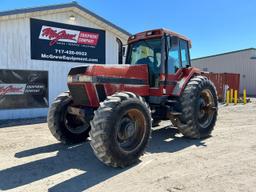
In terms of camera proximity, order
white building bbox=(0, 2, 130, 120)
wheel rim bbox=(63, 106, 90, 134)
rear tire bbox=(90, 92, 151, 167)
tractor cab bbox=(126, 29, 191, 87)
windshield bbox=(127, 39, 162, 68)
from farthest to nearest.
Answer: white building bbox=(0, 2, 130, 120) → windshield bbox=(127, 39, 162, 68) → tractor cab bbox=(126, 29, 191, 87) → wheel rim bbox=(63, 106, 90, 134) → rear tire bbox=(90, 92, 151, 167)

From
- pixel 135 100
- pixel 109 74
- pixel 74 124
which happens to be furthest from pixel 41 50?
pixel 135 100

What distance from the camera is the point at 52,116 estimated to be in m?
7.03

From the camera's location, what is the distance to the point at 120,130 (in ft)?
18.7

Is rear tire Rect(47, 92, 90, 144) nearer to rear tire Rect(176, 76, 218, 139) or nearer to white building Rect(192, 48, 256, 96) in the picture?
rear tire Rect(176, 76, 218, 139)

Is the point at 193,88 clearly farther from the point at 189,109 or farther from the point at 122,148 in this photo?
the point at 122,148

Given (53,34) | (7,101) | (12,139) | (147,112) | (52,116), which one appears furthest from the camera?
(53,34)

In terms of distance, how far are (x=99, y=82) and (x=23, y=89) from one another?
291 inches

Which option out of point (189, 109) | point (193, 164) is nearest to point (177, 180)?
point (193, 164)

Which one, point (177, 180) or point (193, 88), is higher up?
point (193, 88)

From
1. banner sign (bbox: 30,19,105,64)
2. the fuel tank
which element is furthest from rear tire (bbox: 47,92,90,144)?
banner sign (bbox: 30,19,105,64)

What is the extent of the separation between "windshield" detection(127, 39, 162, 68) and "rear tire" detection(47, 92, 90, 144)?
6.80 feet

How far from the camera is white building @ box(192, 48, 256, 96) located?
3231 cm

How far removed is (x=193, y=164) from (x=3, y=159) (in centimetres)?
392

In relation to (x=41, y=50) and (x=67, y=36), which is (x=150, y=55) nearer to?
(x=41, y=50)
